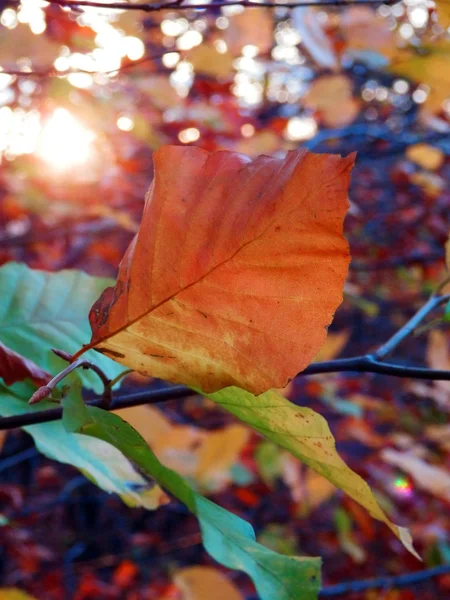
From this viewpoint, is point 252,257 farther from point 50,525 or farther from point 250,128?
point 50,525

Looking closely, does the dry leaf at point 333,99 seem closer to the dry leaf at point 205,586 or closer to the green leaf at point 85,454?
the dry leaf at point 205,586

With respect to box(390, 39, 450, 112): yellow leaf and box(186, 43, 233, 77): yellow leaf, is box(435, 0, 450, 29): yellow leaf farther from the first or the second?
box(186, 43, 233, 77): yellow leaf

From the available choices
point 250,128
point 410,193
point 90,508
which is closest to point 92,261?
point 250,128

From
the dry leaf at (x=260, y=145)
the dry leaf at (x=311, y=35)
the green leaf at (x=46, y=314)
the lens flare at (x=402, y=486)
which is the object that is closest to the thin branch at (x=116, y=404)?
the green leaf at (x=46, y=314)

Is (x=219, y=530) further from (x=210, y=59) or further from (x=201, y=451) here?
(x=210, y=59)

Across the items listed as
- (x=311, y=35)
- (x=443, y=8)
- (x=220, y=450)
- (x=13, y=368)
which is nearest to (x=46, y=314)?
(x=13, y=368)

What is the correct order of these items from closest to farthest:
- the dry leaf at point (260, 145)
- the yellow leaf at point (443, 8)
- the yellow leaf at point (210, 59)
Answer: the yellow leaf at point (443, 8) → the yellow leaf at point (210, 59) → the dry leaf at point (260, 145)
